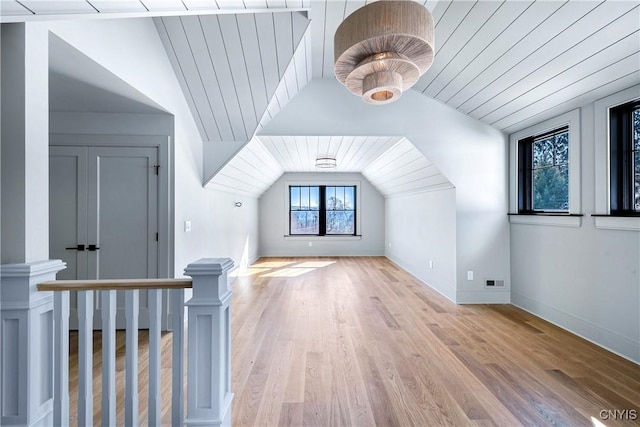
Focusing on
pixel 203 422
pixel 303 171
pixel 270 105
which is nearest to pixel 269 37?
pixel 270 105

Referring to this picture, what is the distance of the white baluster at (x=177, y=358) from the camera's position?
138cm

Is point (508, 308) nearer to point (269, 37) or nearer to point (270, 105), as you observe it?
point (270, 105)

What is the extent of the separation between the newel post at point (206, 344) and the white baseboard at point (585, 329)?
304 cm

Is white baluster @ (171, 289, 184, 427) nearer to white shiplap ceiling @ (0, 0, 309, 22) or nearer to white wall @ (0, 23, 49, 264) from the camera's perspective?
white wall @ (0, 23, 49, 264)

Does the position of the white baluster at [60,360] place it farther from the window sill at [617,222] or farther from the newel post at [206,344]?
the window sill at [617,222]

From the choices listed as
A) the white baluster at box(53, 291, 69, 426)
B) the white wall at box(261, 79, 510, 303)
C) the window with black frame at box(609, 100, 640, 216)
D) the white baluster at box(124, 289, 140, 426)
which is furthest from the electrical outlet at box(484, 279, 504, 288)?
the white baluster at box(53, 291, 69, 426)

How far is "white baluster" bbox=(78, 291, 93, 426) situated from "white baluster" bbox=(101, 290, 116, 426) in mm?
61

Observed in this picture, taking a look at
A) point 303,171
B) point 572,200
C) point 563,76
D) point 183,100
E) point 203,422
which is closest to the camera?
point 203,422

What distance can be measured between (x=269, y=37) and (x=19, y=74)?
168cm

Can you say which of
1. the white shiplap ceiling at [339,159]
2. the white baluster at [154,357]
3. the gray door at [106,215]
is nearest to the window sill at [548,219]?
the white shiplap ceiling at [339,159]

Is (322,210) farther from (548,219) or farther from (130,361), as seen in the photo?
(130,361)

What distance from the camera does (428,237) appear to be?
178 inches

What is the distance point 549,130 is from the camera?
3080mm

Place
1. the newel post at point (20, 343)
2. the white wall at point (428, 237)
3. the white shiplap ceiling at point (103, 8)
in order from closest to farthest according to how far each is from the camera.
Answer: the white shiplap ceiling at point (103, 8) → the newel post at point (20, 343) → the white wall at point (428, 237)
